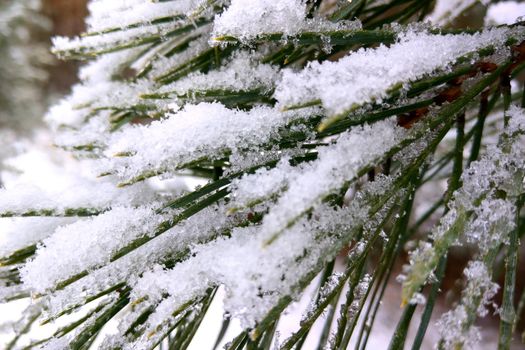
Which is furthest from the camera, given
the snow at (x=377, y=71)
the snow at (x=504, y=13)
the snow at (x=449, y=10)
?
the snow at (x=504, y=13)

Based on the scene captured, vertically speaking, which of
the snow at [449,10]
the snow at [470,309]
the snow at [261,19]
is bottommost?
the snow at [470,309]

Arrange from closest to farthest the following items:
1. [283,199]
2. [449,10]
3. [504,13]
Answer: [283,199] → [449,10] → [504,13]

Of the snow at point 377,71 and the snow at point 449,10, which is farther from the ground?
the snow at point 449,10

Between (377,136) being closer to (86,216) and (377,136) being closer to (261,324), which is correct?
(261,324)

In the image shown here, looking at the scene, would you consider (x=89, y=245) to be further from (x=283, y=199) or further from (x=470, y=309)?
(x=470, y=309)

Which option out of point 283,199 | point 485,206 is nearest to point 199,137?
point 283,199

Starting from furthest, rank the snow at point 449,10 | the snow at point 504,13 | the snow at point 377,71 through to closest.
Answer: the snow at point 504,13 < the snow at point 449,10 < the snow at point 377,71

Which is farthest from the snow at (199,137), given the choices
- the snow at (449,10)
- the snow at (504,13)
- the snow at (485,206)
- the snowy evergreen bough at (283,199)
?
the snow at (504,13)

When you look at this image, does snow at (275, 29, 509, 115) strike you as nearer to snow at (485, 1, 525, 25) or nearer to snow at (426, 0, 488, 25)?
snow at (426, 0, 488, 25)

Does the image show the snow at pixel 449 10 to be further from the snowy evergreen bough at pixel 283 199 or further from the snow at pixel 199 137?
the snow at pixel 199 137

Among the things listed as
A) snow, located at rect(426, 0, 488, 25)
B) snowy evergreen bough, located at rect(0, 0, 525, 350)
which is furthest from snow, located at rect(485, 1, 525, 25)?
snowy evergreen bough, located at rect(0, 0, 525, 350)

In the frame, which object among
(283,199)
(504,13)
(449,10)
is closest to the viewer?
(283,199)

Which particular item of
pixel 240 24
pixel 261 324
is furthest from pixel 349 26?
pixel 261 324
